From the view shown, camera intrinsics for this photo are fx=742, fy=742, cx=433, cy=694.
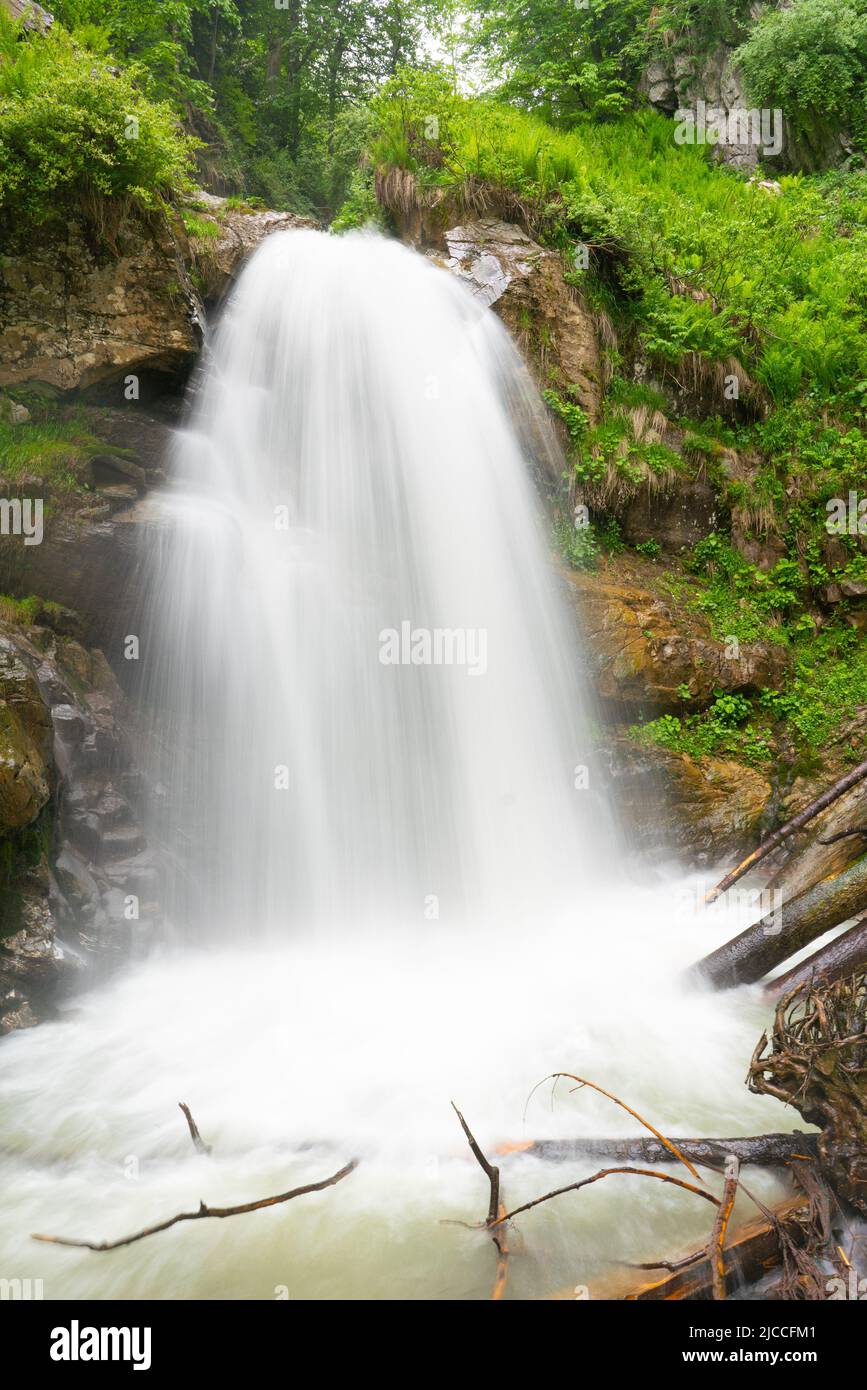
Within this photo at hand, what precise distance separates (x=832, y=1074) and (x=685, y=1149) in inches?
27.4

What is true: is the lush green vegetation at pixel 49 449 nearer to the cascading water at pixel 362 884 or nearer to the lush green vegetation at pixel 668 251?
the cascading water at pixel 362 884

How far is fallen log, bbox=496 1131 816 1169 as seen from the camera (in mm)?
2821

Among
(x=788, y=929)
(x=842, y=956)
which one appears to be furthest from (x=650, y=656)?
(x=842, y=956)

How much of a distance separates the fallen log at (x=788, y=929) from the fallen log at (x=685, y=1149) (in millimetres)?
1549

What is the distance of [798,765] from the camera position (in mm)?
7445

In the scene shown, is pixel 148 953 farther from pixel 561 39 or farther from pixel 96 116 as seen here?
pixel 561 39

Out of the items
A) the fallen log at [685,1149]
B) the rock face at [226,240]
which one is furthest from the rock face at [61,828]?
the rock face at [226,240]

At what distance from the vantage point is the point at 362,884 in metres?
6.36

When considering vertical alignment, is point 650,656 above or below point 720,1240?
above

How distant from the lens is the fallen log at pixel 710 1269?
2348 millimetres

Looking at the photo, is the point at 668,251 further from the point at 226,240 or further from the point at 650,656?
the point at 650,656

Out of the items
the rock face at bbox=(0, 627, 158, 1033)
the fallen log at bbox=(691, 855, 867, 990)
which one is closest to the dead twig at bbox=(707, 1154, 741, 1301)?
the fallen log at bbox=(691, 855, 867, 990)

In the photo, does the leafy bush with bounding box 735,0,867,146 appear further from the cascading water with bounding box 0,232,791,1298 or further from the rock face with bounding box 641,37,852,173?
the cascading water with bounding box 0,232,791,1298

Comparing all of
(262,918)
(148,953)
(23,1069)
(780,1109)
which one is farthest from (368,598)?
(780,1109)
